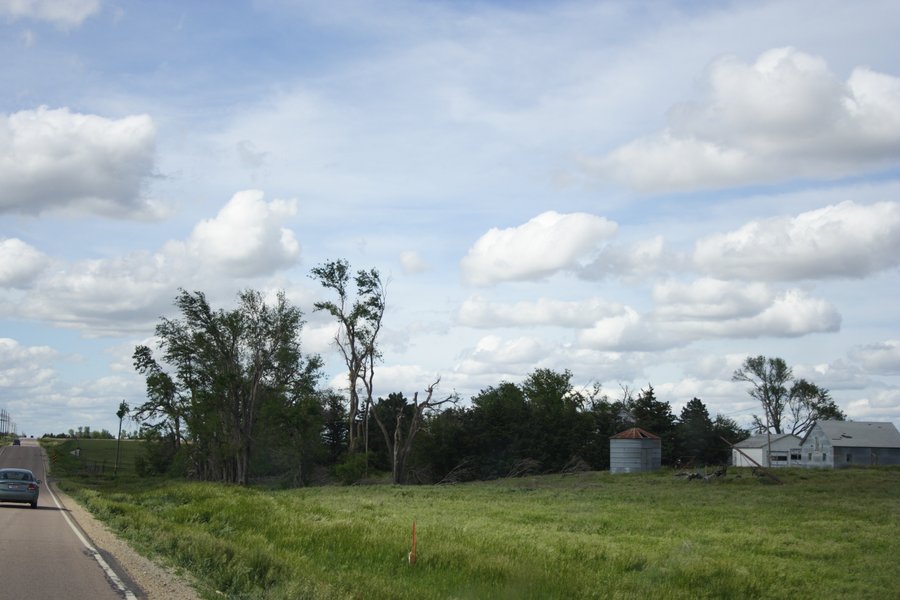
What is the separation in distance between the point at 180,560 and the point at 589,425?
66.1 meters

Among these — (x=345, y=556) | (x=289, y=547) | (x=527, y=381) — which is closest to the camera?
(x=345, y=556)

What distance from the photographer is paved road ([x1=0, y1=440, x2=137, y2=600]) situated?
13.5m

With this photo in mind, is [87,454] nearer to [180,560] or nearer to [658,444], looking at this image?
[658,444]

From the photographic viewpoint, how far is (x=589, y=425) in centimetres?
8144

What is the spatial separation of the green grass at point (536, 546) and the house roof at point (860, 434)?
45.9 m

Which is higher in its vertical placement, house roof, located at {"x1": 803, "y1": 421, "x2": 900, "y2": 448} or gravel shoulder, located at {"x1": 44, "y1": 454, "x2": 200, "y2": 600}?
house roof, located at {"x1": 803, "y1": 421, "x2": 900, "y2": 448}

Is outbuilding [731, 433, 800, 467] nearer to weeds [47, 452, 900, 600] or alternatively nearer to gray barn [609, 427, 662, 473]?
gray barn [609, 427, 662, 473]

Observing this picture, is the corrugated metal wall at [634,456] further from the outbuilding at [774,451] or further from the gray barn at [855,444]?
the outbuilding at [774,451]

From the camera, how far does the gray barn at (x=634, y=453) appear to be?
216 feet

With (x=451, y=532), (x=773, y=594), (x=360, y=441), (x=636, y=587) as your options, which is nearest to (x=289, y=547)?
(x=451, y=532)

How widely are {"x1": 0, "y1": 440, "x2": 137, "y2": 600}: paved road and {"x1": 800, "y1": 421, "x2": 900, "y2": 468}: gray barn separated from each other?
7223 cm

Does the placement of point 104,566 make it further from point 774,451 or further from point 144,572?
point 774,451

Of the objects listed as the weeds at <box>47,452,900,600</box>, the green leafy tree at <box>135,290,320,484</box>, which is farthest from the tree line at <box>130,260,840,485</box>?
the weeds at <box>47,452,900,600</box>

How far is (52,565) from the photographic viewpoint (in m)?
16.5
